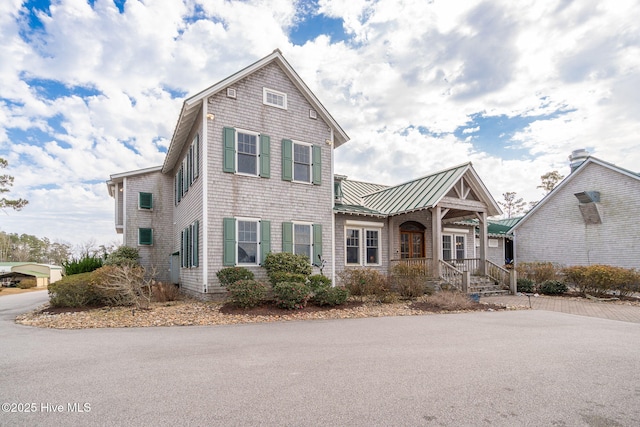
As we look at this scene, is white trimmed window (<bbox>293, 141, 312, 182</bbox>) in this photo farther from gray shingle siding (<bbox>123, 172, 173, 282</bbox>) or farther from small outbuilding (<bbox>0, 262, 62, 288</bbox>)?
small outbuilding (<bbox>0, 262, 62, 288</bbox>)

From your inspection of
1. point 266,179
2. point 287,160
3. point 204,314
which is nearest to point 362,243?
point 287,160

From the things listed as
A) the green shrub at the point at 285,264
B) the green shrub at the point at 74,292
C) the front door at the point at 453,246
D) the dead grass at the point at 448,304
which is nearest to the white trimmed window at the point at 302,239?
the green shrub at the point at 285,264

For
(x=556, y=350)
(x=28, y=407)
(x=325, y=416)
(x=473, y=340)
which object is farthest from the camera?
(x=473, y=340)

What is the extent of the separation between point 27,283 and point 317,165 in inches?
1168

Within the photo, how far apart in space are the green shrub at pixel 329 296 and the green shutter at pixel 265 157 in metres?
4.80

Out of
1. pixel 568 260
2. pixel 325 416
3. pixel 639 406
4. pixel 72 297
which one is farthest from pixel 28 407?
pixel 568 260

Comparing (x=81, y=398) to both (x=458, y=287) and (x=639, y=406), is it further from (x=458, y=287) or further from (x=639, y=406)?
(x=458, y=287)

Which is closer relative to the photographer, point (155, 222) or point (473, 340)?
point (473, 340)

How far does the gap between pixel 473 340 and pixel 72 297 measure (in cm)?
1102

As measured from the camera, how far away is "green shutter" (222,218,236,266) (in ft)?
39.2

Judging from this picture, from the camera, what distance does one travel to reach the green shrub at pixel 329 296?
10.4 meters

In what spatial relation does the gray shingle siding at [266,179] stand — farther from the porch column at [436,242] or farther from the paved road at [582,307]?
the paved road at [582,307]

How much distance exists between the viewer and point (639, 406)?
3846mm

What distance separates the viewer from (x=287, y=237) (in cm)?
1323
